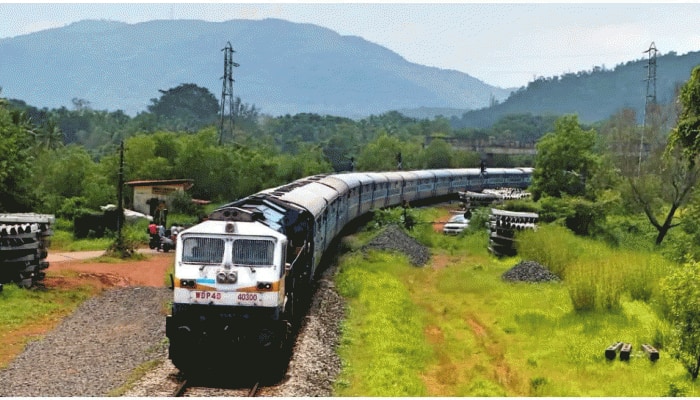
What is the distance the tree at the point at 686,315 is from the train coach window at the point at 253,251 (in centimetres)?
963

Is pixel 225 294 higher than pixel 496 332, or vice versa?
pixel 225 294

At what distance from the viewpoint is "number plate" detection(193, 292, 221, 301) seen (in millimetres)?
17062

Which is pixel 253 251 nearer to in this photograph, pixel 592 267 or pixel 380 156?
pixel 592 267

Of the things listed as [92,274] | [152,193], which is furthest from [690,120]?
[152,193]

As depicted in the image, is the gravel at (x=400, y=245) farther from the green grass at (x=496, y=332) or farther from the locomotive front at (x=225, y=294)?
the locomotive front at (x=225, y=294)

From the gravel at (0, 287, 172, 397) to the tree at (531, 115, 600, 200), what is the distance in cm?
3057

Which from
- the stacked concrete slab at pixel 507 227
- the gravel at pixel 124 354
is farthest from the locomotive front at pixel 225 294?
the stacked concrete slab at pixel 507 227

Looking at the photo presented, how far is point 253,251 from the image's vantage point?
17.5 m

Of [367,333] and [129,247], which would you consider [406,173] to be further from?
[367,333]

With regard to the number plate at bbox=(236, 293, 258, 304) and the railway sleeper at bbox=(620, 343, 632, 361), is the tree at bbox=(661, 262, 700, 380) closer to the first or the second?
the railway sleeper at bbox=(620, 343, 632, 361)

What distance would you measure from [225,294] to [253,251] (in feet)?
3.81

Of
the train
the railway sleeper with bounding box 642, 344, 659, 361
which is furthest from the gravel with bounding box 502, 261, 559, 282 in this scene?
the train

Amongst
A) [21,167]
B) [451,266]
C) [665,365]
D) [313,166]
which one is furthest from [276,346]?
[313,166]

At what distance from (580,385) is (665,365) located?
2.73m
